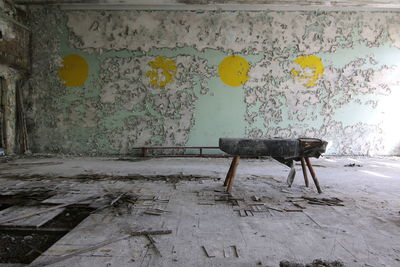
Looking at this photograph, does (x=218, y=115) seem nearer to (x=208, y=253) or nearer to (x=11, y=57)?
(x=11, y=57)

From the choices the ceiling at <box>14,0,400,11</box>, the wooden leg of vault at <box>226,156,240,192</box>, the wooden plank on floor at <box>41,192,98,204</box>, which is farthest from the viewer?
the ceiling at <box>14,0,400,11</box>

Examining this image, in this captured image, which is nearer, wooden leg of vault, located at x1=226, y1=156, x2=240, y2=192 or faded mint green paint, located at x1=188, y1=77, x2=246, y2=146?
wooden leg of vault, located at x1=226, y1=156, x2=240, y2=192

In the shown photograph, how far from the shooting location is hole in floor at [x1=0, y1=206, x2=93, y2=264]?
1573mm

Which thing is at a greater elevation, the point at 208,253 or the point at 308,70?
the point at 308,70

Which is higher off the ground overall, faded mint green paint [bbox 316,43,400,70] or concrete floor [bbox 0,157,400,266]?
faded mint green paint [bbox 316,43,400,70]

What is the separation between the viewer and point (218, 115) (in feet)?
19.1

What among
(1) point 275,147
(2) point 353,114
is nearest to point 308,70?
(2) point 353,114

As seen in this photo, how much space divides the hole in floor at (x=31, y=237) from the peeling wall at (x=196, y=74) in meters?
3.70

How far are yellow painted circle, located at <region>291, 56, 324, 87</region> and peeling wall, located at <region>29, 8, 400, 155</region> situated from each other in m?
0.02

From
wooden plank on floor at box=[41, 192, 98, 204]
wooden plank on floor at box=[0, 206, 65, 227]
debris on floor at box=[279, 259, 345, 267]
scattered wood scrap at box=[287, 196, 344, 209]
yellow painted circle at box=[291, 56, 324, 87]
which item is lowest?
wooden plank on floor at box=[41, 192, 98, 204]

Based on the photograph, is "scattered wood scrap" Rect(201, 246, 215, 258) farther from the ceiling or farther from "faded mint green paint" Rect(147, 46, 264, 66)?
the ceiling

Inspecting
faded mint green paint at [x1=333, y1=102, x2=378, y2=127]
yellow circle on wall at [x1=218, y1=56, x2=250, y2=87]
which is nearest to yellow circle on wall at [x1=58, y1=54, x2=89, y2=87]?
yellow circle on wall at [x1=218, y1=56, x2=250, y2=87]

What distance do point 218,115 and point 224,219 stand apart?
3.85 metres

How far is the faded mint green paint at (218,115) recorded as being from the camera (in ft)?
18.9
